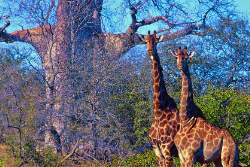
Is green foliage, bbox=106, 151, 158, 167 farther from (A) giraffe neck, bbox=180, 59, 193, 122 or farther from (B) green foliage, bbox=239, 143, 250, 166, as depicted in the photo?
(A) giraffe neck, bbox=180, 59, 193, 122

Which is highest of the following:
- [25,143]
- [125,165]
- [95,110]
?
[95,110]

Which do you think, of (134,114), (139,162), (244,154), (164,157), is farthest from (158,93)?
(134,114)

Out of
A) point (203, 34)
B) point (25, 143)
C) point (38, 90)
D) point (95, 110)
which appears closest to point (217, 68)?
point (203, 34)

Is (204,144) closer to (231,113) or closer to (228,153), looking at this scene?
(228,153)

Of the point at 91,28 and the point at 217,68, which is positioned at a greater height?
the point at 91,28

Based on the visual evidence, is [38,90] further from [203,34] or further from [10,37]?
[203,34]

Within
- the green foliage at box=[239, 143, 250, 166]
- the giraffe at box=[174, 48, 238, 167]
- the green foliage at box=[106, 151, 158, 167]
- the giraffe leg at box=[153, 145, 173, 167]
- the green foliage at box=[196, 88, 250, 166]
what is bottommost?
the green foliage at box=[106, 151, 158, 167]

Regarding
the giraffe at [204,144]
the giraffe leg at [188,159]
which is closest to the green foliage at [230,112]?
the giraffe at [204,144]

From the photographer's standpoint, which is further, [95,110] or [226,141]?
[95,110]

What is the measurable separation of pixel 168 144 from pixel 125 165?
7.29 ft

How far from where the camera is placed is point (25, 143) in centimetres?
920

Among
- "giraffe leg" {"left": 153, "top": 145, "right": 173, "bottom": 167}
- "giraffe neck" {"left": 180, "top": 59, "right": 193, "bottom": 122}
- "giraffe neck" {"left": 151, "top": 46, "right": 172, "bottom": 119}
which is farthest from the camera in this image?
"giraffe neck" {"left": 151, "top": 46, "right": 172, "bottom": 119}

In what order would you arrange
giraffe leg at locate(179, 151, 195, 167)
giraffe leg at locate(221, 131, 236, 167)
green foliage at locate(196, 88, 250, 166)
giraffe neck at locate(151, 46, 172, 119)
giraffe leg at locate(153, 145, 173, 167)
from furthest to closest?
green foliage at locate(196, 88, 250, 166) < giraffe neck at locate(151, 46, 172, 119) < giraffe leg at locate(153, 145, 173, 167) < giraffe leg at locate(179, 151, 195, 167) < giraffe leg at locate(221, 131, 236, 167)

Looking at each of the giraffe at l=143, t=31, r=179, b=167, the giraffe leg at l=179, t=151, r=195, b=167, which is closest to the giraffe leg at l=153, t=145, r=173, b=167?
the giraffe at l=143, t=31, r=179, b=167
